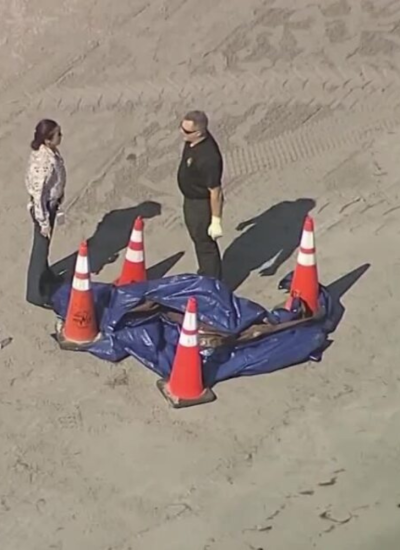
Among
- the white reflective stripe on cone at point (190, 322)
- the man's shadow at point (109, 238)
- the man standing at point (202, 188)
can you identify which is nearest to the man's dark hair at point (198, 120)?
the man standing at point (202, 188)

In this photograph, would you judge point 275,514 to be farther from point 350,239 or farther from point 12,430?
point 350,239

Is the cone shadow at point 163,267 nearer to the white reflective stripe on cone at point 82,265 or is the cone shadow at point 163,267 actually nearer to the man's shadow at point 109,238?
the man's shadow at point 109,238

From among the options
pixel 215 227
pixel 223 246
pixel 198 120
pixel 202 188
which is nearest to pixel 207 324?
pixel 215 227

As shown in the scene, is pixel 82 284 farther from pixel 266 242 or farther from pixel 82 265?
pixel 266 242

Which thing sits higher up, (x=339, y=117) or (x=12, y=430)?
(x=12, y=430)

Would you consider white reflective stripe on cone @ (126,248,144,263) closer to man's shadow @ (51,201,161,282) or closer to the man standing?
the man standing

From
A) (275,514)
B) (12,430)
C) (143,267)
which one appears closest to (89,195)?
(143,267)
